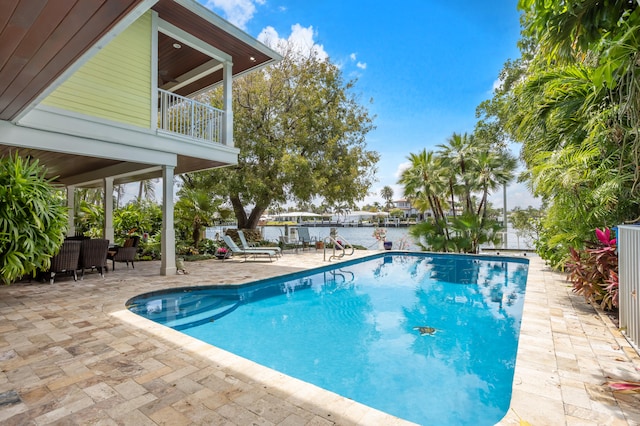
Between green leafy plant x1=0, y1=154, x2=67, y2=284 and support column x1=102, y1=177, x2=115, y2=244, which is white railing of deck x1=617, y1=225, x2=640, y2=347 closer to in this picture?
green leafy plant x1=0, y1=154, x2=67, y2=284

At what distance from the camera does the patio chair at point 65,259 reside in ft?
25.4

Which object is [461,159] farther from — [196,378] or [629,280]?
[196,378]

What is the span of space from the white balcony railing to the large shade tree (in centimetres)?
509

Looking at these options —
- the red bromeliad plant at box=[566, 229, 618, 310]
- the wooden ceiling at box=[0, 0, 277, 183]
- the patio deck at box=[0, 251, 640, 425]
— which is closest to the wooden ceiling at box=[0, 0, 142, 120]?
the wooden ceiling at box=[0, 0, 277, 183]

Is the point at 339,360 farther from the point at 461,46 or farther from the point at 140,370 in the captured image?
the point at 461,46

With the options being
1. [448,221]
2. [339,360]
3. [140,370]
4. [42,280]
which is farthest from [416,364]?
[448,221]

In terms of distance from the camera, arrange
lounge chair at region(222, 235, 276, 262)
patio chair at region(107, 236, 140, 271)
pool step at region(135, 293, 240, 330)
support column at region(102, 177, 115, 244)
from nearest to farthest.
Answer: pool step at region(135, 293, 240, 330) → patio chair at region(107, 236, 140, 271) → support column at region(102, 177, 115, 244) → lounge chair at region(222, 235, 276, 262)

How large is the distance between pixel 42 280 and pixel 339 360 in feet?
26.3

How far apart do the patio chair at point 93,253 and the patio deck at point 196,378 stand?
9.84 ft

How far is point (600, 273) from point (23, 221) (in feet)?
32.6

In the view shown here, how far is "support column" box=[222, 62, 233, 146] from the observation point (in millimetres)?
9688

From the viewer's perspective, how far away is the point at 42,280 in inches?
322

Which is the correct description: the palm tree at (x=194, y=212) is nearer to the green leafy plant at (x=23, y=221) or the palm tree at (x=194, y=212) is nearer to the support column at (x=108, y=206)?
the support column at (x=108, y=206)

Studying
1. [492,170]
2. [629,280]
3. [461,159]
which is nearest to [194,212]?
[461,159]
